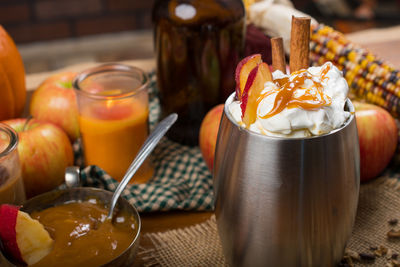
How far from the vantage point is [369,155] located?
2.72 feet

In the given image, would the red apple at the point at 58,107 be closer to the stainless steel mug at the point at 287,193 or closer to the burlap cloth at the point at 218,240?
the burlap cloth at the point at 218,240

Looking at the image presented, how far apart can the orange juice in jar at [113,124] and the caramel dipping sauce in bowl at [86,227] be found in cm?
16

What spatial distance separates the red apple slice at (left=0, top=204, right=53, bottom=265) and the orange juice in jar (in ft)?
0.84

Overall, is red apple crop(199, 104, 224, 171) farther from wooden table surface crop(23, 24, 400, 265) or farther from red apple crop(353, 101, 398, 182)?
red apple crop(353, 101, 398, 182)

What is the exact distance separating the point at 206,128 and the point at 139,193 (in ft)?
0.55

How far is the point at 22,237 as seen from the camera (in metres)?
0.62

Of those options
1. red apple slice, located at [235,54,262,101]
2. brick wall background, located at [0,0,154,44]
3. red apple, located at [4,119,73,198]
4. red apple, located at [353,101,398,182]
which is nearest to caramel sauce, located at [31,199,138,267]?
red apple, located at [4,119,73,198]

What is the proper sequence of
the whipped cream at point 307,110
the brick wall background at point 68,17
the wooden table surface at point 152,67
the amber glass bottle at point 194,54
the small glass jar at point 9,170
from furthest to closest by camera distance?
the brick wall background at point 68,17 < the amber glass bottle at point 194,54 < the wooden table surface at point 152,67 < the small glass jar at point 9,170 < the whipped cream at point 307,110

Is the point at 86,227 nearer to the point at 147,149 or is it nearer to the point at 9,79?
the point at 147,149

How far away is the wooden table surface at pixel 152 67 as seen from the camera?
0.79 m

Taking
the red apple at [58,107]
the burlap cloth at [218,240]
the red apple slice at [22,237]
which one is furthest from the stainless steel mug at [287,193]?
the red apple at [58,107]

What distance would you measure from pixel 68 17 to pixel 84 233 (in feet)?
6.31

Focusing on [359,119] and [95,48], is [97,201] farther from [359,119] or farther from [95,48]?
[95,48]

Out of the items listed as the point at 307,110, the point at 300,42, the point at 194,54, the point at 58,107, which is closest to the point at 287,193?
the point at 307,110
